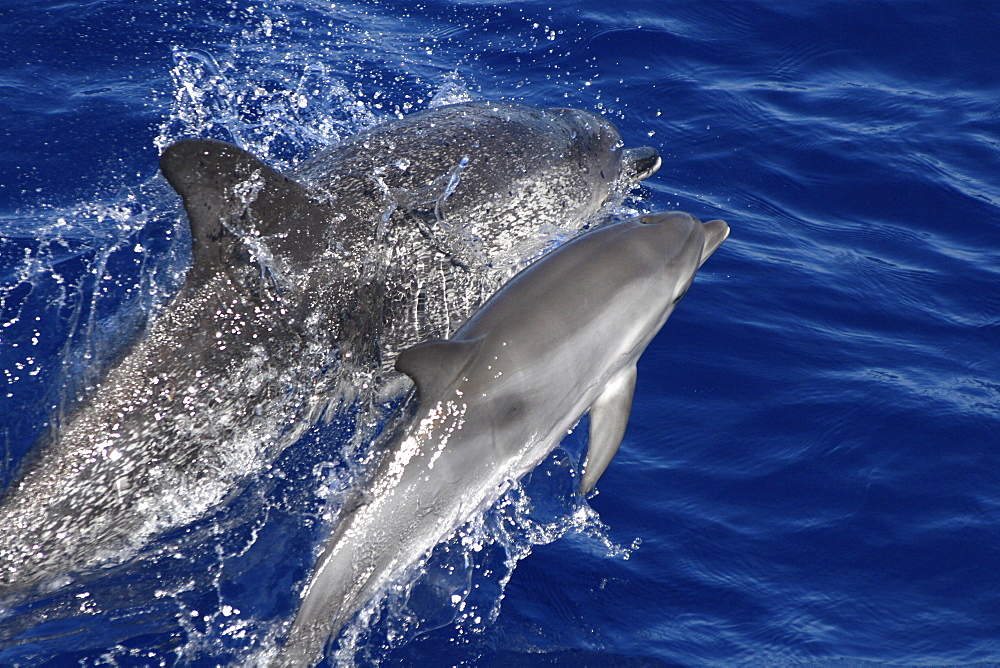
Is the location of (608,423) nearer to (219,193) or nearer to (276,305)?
(276,305)

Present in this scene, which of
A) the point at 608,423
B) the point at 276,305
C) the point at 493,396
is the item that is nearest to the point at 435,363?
the point at 493,396

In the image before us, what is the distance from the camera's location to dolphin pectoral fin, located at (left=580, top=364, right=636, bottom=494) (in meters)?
6.67

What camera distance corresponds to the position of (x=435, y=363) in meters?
5.34

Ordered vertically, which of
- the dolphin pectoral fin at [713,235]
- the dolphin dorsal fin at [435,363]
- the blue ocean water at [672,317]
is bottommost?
the blue ocean water at [672,317]

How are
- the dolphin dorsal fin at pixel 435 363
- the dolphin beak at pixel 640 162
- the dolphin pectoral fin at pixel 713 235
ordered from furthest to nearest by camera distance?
1. the dolphin beak at pixel 640 162
2. the dolphin pectoral fin at pixel 713 235
3. the dolphin dorsal fin at pixel 435 363

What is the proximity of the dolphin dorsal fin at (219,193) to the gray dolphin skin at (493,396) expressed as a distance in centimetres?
210

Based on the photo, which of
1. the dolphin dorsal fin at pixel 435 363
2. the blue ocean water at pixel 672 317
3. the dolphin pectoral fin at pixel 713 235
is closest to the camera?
the dolphin dorsal fin at pixel 435 363

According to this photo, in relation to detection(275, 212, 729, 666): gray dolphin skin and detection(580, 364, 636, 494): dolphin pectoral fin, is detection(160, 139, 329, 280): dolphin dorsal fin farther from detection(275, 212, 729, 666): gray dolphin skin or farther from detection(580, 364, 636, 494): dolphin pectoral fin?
detection(580, 364, 636, 494): dolphin pectoral fin

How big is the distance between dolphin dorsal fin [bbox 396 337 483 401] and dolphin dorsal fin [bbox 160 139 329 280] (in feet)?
7.32

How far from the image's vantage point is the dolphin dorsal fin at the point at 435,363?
5.28 meters

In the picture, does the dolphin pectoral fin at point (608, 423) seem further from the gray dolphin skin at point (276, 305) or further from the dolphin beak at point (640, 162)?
the dolphin beak at point (640, 162)

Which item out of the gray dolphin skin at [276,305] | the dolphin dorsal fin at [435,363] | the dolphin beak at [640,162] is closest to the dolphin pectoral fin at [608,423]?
the dolphin dorsal fin at [435,363]

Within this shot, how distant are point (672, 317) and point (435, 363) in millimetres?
4229

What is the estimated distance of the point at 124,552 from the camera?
636cm
